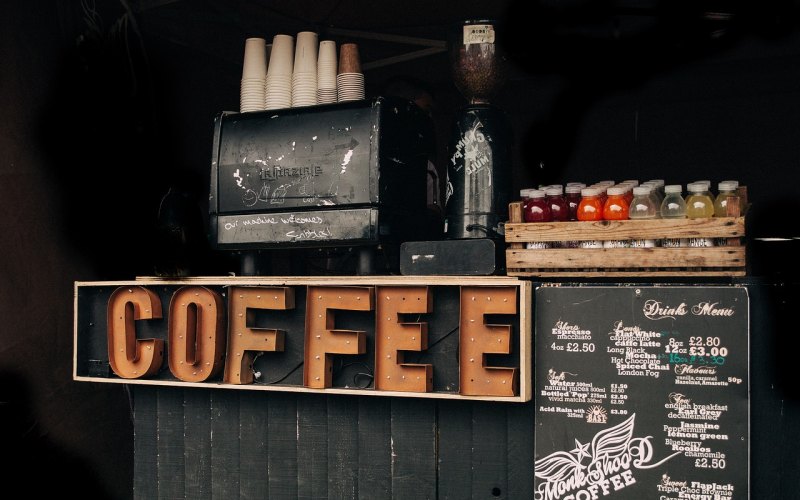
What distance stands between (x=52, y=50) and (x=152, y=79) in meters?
0.61

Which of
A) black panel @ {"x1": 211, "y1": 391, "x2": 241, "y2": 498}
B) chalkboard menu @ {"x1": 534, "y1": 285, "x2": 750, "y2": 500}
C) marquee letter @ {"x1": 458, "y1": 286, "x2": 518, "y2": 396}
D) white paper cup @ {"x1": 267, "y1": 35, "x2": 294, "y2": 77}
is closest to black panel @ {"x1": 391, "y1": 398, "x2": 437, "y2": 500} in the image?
marquee letter @ {"x1": 458, "y1": 286, "x2": 518, "y2": 396}

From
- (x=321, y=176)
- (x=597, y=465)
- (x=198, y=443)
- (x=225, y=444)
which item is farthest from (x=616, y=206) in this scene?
(x=198, y=443)

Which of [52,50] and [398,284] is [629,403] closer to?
[398,284]

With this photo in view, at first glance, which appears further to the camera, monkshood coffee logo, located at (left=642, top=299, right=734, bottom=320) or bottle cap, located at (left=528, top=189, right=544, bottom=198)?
bottle cap, located at (left=528, top=189, right=544, bottom=198)

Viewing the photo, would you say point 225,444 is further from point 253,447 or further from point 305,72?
point 305,72

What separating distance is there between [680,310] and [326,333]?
140 cm

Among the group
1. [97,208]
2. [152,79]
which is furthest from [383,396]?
[152,79]

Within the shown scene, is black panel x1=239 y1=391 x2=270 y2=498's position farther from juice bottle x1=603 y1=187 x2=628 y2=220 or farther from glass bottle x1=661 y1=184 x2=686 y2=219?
glass bottle x1=661 y1=184 x2=686 y2=219

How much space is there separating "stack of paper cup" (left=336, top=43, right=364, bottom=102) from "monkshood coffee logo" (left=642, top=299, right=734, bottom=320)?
1505 mm

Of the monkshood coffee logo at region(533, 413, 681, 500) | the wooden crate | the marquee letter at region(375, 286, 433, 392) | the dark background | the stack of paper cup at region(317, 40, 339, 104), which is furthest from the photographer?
the dark background

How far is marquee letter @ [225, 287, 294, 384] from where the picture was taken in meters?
3.50

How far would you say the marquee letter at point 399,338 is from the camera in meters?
3.26

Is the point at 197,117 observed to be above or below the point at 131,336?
above

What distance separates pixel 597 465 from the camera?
305 centimetres
